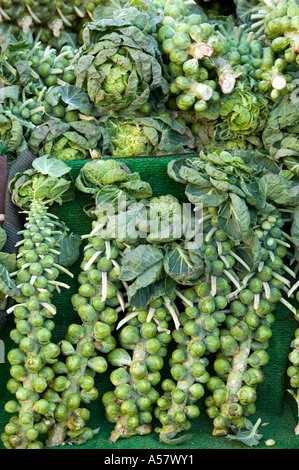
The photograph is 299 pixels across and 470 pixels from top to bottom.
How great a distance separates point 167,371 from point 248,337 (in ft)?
1.20

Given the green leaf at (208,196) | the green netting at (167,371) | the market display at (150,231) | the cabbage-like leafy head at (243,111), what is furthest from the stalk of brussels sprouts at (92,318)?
the cabbage-like leafy head at (243,111)

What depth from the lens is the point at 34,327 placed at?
207 cm

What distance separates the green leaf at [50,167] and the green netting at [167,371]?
87 millimetres

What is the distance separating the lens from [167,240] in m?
2.09

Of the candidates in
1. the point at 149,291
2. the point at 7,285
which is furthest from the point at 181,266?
the point at 7,285

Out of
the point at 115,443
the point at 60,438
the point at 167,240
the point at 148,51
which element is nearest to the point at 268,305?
the point at 167,240

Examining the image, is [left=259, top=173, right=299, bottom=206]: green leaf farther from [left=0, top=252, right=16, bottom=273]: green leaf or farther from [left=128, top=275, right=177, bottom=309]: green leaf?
[left=0, top=252, right=16, bottom=273]: green leaf

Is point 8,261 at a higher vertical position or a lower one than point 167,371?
higher

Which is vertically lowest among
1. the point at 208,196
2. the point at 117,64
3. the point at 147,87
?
the point at 208,196

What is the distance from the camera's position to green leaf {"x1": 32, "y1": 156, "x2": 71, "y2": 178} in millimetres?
2225

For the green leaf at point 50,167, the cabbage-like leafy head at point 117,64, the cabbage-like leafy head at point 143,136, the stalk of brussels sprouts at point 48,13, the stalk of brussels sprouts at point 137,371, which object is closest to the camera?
the stalk of brussels sprouts at point 137,371

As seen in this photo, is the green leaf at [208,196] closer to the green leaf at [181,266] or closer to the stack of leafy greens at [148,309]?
the stack of leafy greens at [148,309]

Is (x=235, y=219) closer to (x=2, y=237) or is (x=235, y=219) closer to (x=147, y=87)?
(x=147, y=87)

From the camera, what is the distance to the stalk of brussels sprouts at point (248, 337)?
216 cm
